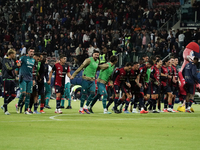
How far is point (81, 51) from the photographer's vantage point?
33281 mm

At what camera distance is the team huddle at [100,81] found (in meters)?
15.5

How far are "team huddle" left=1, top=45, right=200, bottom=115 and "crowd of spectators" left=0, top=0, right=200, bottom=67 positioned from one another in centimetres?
854

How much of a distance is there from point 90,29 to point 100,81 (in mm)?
20758

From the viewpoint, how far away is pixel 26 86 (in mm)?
15516

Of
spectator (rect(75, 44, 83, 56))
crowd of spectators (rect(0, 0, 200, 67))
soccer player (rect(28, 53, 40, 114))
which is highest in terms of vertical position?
crowd of spectators (rect(0, 0, 200, 67))

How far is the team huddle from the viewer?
15513 millimetres

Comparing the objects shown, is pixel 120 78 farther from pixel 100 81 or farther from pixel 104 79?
pixel 100 81

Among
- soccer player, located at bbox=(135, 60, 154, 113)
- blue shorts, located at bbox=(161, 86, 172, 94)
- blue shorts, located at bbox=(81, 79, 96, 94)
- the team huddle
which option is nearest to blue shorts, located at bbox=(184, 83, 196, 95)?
the team huddle

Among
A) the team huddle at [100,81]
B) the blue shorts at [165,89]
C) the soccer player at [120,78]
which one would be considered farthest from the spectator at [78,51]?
the soccer player at [120,78]

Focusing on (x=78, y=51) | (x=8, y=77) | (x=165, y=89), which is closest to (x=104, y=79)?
(x=165, y=89)

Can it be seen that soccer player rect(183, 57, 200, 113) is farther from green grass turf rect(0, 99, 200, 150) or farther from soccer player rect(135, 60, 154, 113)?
green grass turf rect(0, 99, 200, 150)

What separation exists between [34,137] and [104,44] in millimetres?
23963

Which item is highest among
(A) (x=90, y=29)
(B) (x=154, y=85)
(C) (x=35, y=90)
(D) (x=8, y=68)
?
(A) (x=90, y=29)

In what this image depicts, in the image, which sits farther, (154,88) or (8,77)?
(154,88)
